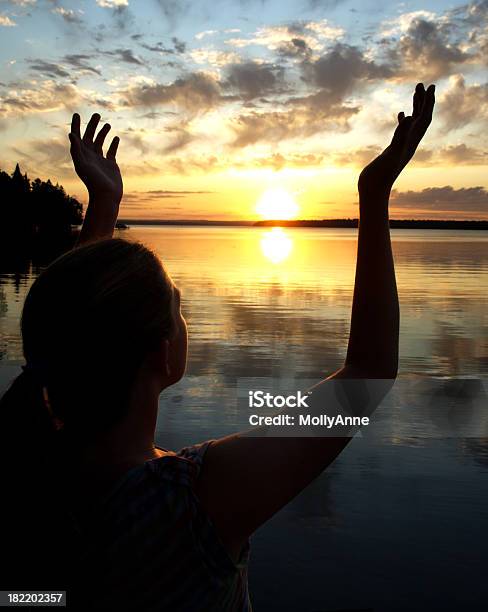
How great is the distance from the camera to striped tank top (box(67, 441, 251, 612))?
1318 millimetres

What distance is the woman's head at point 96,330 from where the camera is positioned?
133 centimetres

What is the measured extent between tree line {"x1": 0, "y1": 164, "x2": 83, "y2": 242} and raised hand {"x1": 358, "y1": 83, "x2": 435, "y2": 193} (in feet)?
282

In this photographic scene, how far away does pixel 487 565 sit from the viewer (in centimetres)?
481

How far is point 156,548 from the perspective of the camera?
1.33 metres

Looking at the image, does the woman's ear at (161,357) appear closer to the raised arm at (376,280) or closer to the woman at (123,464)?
the woman at (123,464)

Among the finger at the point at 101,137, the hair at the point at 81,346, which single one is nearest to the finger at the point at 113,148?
the finger at the point at 101,137

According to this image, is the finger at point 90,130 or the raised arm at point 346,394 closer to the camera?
the raised arm at point 346,394

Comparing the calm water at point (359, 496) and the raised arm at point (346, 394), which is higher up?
the raised arm at point (346, 394)

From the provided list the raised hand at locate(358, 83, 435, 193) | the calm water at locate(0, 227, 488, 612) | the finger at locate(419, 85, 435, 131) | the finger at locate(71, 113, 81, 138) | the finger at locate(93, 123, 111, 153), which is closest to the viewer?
the raised hand at locate(358, 83, 435, 193)

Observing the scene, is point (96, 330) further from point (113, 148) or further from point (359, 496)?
point (359, 496)

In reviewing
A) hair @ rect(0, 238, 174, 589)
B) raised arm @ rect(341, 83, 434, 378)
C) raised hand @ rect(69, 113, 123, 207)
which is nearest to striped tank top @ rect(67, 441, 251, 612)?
hair @ rect(0, 238, 174, 589)

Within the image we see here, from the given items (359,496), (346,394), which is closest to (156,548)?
(346,394)

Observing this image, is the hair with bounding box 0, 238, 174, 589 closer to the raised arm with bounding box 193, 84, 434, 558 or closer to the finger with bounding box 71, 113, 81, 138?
the raised arm with bounding box 193, 84, 434, 558

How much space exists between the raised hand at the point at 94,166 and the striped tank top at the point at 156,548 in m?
1.24
